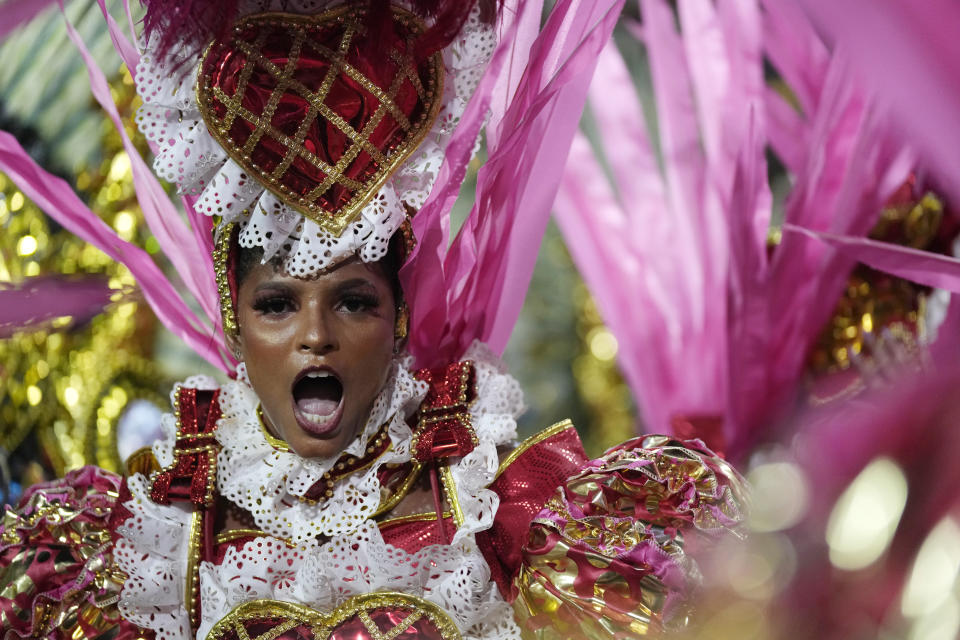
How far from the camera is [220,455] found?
1564mm

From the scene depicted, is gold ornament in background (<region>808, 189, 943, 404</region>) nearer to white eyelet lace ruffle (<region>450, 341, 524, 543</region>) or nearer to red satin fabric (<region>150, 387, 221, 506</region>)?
white eyelet lace ruffle (<region>450, 341, 524, 543</region>)

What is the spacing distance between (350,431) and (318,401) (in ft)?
0.19

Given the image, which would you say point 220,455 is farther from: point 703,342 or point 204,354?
point 703,342

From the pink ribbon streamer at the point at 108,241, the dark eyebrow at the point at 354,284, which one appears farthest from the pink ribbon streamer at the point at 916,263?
the pink ribbon streamer at the point at 108,241

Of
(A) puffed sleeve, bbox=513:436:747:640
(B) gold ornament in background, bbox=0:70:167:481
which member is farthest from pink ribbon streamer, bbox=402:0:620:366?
(B) gold ornament in background, bbox=0:70:167:481

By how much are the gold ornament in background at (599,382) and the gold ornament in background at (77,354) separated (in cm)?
156

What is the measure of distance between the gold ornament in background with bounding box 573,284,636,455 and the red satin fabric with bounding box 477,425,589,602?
2274 millimetres

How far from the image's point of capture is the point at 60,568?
1621 millimetres

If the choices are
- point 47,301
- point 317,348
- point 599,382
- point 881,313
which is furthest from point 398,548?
point 599,382

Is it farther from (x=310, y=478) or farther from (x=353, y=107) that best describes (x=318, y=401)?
(x=353, y=107)

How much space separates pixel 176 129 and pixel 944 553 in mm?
1116

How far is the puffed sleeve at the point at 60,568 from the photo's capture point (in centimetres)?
158

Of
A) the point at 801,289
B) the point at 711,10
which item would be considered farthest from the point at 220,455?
the point at 711,10

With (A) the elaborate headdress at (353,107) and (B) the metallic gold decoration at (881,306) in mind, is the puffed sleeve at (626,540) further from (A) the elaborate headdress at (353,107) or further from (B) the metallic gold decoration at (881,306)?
(B) the metallic gold decoration at (881,306)
